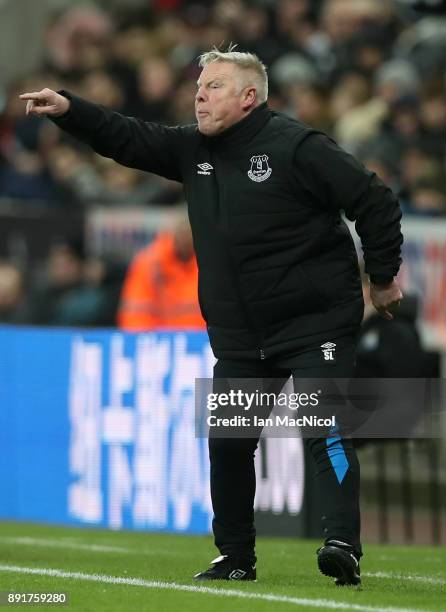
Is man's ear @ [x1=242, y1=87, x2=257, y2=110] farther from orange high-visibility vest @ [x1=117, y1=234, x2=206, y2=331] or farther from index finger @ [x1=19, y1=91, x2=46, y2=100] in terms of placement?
orange high-visibility vest @ [x1=117, y1=234, x2=206, y2=331]

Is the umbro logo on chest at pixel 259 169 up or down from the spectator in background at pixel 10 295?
down

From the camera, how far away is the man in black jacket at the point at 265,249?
685cm

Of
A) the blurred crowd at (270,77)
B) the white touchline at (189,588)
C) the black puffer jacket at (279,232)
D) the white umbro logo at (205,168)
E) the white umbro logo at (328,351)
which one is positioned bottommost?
the white touchline at (189,588)

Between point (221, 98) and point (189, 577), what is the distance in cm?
207

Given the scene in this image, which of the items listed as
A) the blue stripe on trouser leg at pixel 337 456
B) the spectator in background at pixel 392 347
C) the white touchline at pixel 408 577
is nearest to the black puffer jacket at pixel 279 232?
the blue stripe on trouser leg at pixel 337 456

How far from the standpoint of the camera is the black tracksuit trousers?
6.77m

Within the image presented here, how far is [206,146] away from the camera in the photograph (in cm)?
714

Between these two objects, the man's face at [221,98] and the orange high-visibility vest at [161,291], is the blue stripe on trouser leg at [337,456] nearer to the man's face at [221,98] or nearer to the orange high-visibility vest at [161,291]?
the man's face at [221,98]

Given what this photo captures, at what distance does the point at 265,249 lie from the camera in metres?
6.92

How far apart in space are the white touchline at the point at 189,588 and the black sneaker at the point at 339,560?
0.32 meters

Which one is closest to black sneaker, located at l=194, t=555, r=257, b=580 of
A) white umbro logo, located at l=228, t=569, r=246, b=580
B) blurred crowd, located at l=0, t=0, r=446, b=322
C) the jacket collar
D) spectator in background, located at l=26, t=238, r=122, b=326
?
white umbro logo, located at l=228, t=569, r=246, b=580

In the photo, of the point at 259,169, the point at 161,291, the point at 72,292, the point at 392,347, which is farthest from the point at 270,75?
the point at 259,169

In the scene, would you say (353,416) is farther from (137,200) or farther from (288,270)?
(137,200)

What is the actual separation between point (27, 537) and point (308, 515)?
188 cm
